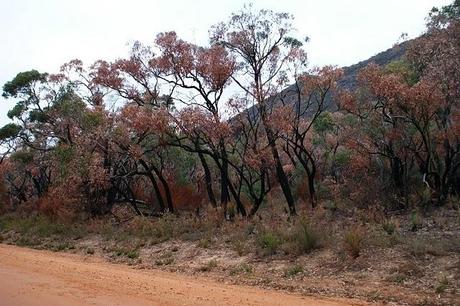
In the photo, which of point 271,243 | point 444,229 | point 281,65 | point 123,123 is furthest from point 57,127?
point 444,229

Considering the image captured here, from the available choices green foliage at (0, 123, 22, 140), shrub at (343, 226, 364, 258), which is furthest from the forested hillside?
green foliage at (0, 123, 22, 140)

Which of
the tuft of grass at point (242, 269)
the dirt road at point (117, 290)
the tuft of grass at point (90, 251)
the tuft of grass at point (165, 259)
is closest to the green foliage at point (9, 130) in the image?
the tuft of grass at point (90, 251)

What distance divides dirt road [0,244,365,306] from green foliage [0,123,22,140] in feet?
90.2

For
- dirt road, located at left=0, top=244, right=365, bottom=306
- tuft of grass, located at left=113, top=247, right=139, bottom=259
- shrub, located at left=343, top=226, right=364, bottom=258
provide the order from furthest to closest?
tuft of grass, located at left=113, top=247, right=139, bottom=259, shrub, located at left=343, top=226, right=364, bottom=258, dirt road, located at left=0, top=244, right=365, bottom=306

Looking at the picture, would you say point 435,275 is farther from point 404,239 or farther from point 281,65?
point 281,65

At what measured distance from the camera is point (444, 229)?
17891 millimetres

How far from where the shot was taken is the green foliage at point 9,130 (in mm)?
40750

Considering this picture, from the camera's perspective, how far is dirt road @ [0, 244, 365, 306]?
1059cm

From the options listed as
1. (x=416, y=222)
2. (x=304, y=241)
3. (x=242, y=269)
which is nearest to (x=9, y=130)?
(x=242, y=269)

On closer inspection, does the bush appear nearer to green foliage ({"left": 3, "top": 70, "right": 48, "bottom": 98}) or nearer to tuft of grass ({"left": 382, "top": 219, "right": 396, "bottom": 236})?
tuft of grass ({"left": 382, "top": 219, "right": 396, "bottom": 236})

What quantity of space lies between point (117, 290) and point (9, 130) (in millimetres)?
32879

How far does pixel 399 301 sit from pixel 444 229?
26.3 feet

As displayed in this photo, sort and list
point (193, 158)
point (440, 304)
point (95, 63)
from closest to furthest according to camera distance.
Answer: point (440, 304) < point (95, 63) < point (193, 158)

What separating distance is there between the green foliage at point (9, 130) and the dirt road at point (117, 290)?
27.5m
